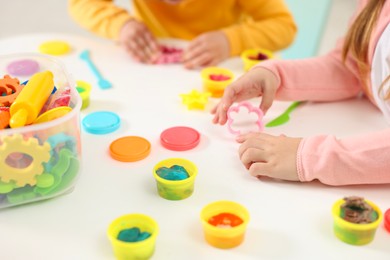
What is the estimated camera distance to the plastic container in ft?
1.83

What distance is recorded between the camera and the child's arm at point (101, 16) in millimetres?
1112

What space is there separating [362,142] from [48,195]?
1.26 ft

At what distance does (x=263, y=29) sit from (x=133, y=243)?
0.71 m

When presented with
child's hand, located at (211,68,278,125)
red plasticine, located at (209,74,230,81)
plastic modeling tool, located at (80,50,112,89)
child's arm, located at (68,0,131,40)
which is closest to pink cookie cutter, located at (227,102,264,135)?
child's hand, located at (211,68,278,125)

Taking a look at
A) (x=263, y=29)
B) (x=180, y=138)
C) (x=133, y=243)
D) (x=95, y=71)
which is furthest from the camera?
(x=263, y=29)

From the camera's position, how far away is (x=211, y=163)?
0.69 meters

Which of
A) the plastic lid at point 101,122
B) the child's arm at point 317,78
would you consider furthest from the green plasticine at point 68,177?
the child's arm at point 317,78

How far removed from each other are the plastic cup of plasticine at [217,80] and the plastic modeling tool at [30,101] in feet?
0.99

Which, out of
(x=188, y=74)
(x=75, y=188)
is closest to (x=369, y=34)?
(x=188, y=74)

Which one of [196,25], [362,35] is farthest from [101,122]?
[196,25]

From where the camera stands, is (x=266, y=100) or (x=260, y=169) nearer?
(x=260, y=169)

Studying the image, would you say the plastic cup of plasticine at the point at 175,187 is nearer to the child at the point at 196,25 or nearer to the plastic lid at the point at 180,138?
the plastic lid at the point at 180,138

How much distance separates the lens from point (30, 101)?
605 mm

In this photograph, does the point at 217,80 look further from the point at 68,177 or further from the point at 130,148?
the point at 68,177
